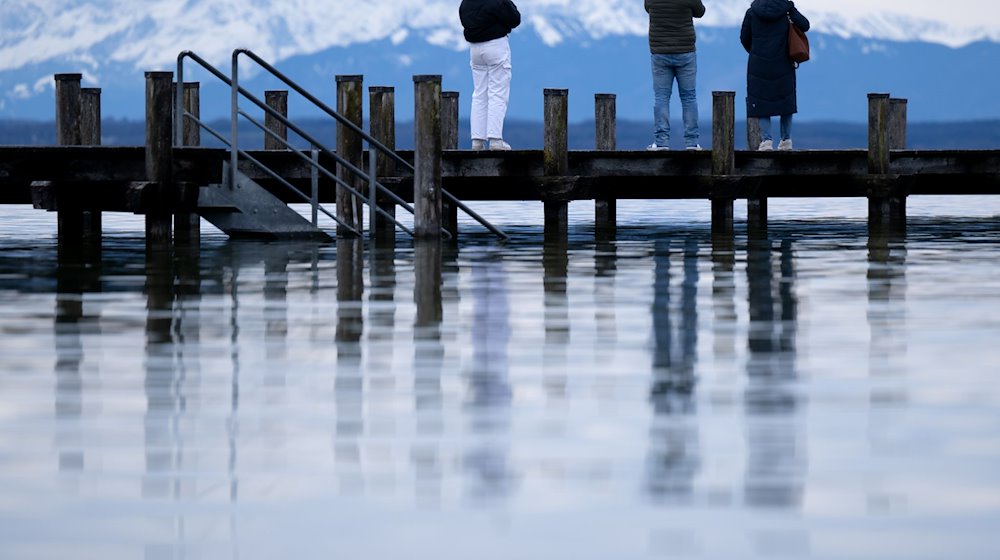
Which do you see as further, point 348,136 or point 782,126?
point 782,126

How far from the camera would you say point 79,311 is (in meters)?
9.35

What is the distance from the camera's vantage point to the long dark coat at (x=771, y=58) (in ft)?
63.5

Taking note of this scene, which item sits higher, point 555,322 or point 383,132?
point 383,132

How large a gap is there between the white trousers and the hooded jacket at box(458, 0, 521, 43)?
0.25 ft

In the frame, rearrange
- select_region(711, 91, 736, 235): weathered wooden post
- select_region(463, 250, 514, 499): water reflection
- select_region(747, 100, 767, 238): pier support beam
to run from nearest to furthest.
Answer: select_region(463, 250, 514, 499): water reflection → select_region(747, 100, 767, 238): pier support beam → select_region(711, 91, 736, 235): weathered wooden post

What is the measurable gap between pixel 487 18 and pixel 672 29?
6.59 ft

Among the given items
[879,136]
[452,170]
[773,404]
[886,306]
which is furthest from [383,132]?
[773,404]

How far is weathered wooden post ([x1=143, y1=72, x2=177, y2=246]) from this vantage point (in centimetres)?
1511

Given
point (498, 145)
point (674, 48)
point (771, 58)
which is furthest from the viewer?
point (771, 58)

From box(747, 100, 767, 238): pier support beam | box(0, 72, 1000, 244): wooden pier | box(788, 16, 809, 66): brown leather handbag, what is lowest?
box(747, 100, 767, 238): pier support beam

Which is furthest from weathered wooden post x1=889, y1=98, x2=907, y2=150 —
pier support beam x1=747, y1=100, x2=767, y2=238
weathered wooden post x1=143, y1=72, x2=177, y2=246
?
weathered wooden post x1=143, y1=72, x2=177, y2=246

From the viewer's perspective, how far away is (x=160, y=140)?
597 inches

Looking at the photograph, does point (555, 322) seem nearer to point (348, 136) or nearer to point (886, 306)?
point (886, 306)

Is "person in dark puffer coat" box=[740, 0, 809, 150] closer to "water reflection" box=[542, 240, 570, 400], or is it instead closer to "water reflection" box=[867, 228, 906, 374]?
"water reflection" box=[867, 228, 906, 374]
